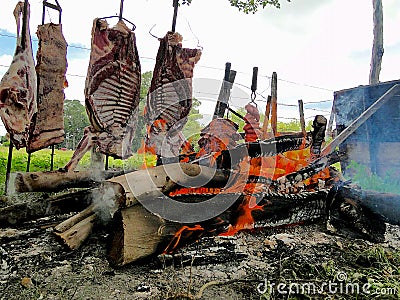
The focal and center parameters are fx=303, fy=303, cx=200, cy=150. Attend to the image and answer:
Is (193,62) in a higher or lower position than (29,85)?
higher

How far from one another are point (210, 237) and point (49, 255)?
4.89 feet

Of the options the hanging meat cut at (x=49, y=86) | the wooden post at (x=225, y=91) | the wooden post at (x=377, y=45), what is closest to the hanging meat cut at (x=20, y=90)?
the hanging meat cut at (x=49, y=86)

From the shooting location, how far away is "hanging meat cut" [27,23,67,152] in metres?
3.62

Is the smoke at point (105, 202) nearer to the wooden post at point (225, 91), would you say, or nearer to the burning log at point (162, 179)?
the burning log at point (162, 179)

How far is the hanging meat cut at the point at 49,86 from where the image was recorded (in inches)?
142

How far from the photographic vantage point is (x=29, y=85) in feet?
11.2

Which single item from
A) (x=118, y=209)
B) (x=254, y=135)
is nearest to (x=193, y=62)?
(x=254, y=135)

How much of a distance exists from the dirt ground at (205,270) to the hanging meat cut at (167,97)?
1630 mm

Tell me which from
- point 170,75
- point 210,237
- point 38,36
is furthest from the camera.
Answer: point 170,75

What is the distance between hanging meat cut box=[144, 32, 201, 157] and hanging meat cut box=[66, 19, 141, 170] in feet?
Answer: 1.35

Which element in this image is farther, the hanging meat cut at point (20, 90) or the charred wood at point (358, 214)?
the hanging meat cut at point (20, 90)

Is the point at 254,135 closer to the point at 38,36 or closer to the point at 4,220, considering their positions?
the point at 38,36

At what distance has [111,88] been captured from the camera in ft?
12.1

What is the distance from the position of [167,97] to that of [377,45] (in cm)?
846
